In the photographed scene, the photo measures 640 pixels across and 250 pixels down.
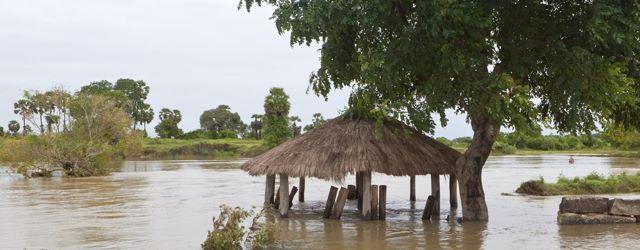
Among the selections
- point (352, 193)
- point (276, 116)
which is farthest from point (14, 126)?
point (352, 193)

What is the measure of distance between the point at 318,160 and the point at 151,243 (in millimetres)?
4284

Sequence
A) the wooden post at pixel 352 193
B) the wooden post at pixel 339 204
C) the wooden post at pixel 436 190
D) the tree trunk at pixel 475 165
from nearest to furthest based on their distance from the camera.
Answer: the tree trunk at pixel 475 165 → the wooden post at pixel 339 204 → the wooden post at pixel 436 190 → the wooden post at pixel 352 193

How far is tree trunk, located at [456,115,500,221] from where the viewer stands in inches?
628

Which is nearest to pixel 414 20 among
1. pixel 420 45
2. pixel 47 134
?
pixel 420 45

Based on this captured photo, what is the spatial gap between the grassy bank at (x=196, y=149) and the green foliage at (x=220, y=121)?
17.9 metres

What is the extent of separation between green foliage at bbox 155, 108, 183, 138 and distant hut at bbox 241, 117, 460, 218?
2769 inches

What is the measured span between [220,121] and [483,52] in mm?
84682

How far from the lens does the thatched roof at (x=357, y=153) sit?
16.1 meters

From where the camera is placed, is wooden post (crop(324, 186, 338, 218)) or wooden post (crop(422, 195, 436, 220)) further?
wooden post (crop(324, 186, 338, 218))

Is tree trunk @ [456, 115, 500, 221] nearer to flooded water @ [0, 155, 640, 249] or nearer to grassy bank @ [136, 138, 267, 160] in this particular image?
flooded water @ [0, 155, 640, 249]

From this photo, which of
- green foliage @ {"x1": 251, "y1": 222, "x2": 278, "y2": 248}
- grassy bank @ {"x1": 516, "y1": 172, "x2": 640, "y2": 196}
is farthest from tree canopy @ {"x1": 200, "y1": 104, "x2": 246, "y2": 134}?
green foliage @ {"x1": 251, "y1": 222, "x2": 278, "y2": 248}

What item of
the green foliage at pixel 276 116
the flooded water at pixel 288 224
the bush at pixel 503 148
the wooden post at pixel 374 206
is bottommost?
the flooded water at pixel 288 224

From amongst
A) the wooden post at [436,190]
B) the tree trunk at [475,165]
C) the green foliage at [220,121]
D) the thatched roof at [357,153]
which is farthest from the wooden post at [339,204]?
the green foliage at [220,121]

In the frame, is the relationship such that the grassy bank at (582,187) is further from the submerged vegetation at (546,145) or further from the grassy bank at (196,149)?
the submerged vegetation at (546,145)
